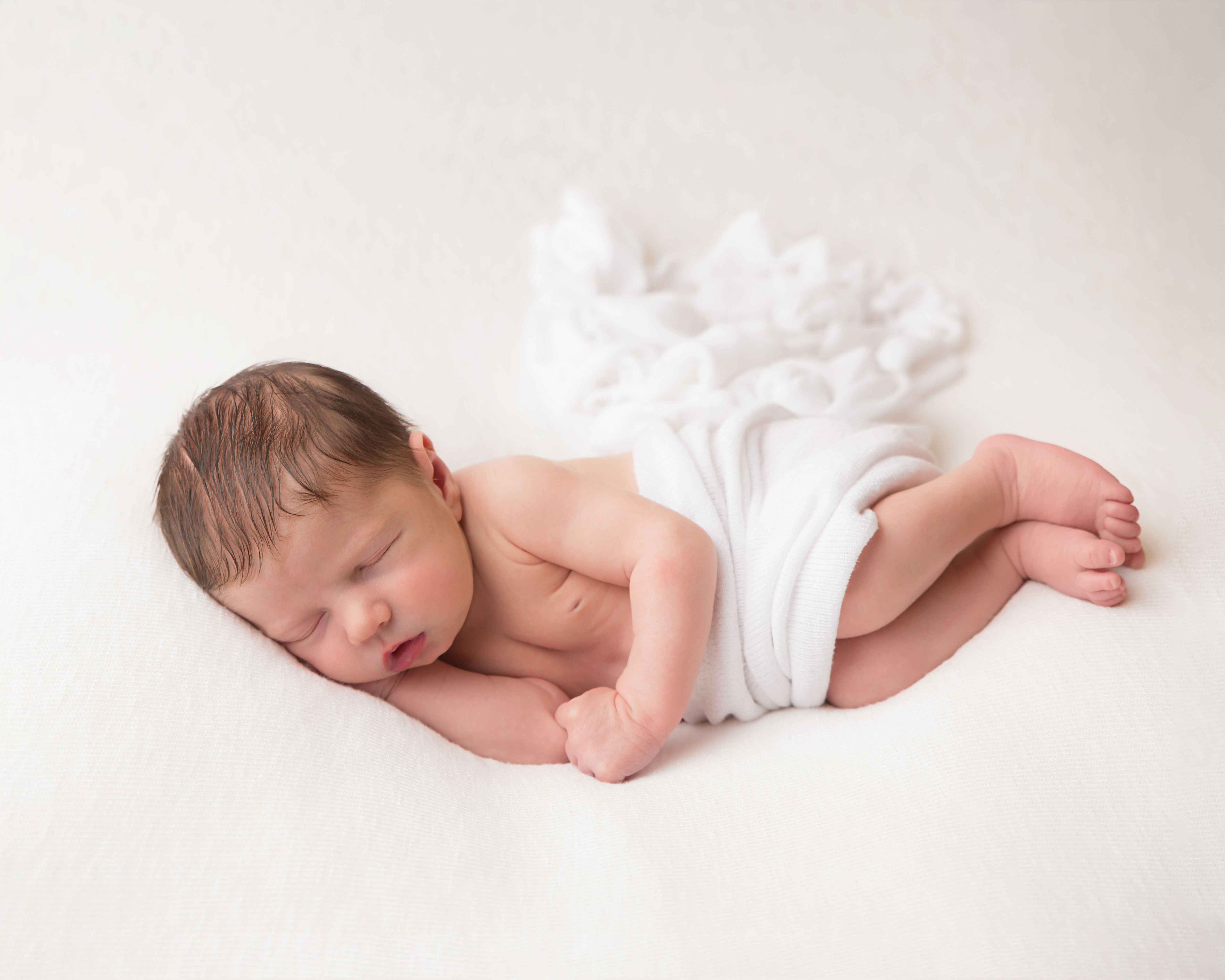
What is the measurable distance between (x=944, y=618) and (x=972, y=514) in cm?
15

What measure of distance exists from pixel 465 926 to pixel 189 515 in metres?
0.58

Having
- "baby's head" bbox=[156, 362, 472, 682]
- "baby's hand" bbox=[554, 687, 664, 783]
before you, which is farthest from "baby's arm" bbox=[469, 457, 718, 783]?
"baby's head" bbox=[156, 362, 472, 682]

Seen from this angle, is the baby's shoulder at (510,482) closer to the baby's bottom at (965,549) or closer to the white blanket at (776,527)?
the white blanket at (776,527)

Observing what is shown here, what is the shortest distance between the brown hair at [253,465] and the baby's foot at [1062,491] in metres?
0.84

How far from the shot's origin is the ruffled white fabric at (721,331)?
1.56 m

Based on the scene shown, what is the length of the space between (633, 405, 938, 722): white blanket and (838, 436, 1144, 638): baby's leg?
40 mm

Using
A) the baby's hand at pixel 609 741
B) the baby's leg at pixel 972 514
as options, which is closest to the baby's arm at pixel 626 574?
the baby's hand at pixel 609 741

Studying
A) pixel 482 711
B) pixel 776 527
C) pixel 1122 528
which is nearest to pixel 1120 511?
pixel 1122 528

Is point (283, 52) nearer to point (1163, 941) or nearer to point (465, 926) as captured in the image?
point (465, 926)

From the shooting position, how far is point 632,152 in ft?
6.41

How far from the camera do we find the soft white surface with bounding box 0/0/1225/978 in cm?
86

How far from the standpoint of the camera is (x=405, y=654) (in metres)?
1.14

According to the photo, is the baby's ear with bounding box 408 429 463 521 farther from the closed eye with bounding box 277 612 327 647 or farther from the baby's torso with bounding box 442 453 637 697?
the closed eye with bounding box 277 612 327 647

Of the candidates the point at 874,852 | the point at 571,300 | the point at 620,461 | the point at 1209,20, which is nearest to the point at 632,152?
the point at 571,300
